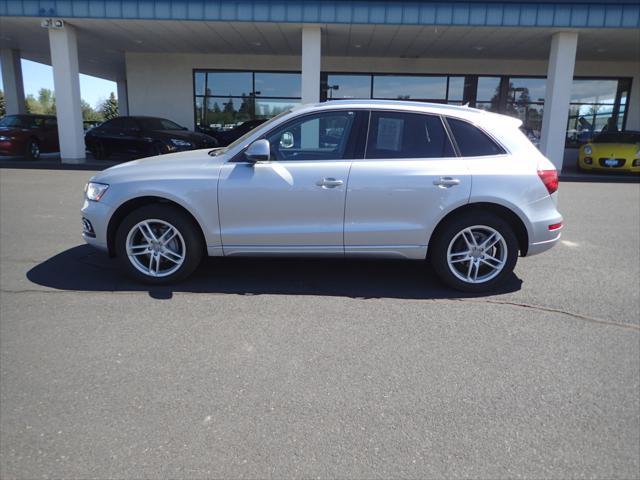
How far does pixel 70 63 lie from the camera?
15.1m

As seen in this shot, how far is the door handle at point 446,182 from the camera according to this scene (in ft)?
14.9

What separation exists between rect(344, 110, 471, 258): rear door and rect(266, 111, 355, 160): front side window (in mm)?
238

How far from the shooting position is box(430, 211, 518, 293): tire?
4648mm

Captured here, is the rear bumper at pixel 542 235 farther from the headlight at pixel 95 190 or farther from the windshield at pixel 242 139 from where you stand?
the headlight at pixel 95 190

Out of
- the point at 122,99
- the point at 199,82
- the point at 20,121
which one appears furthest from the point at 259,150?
the point at 122,99

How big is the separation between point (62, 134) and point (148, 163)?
12.7m

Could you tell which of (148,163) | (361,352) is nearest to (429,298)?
(361,352)

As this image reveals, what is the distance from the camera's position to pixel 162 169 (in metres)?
4.70

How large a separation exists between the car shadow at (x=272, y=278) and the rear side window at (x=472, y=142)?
1333 mm

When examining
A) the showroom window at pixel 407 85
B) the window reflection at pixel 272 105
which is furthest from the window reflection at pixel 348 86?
the window reflection at pixel 272 105

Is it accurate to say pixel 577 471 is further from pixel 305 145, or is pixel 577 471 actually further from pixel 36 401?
pixel 305 145

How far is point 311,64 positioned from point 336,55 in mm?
4664

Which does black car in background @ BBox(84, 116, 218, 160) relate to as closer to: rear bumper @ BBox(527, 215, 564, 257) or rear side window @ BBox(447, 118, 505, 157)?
rear side window @ BBox(447, 118, 505, 157)

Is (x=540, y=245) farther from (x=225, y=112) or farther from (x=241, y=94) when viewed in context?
(x=225, y=112)
